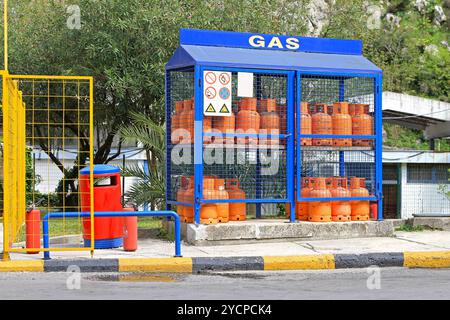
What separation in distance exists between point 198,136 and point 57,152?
49.2 feet

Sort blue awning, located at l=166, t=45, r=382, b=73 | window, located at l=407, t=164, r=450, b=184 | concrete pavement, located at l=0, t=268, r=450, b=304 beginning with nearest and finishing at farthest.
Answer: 1. concrete pavement, located at l=0, t=268, r=450, b=304
2. blue awning, located at l=166, t=45, r=382, b=73
3. window, located at l=407, t=164, r=450, b=184

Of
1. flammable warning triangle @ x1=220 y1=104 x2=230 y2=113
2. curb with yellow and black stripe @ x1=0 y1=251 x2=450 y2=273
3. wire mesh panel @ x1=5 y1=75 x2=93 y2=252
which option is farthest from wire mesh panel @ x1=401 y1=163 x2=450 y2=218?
curb with yellow and black stripe @ x1=0 y1=251 x2=450 y2=273

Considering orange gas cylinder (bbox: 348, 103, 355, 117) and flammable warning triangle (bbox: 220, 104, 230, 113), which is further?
orange gas cylinder (bbox: 348, 103, 355, 117)

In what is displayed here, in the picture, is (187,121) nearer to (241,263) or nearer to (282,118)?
(282,118)

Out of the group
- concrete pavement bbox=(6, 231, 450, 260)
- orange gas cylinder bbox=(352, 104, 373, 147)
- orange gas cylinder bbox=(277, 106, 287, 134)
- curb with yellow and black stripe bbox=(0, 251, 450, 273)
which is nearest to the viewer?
curb with yellow and black stripe bbox=(0, 251, 450, 273)

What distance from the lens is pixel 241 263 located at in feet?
36.3

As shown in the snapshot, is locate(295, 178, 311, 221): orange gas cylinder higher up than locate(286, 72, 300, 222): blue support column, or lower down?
lower down

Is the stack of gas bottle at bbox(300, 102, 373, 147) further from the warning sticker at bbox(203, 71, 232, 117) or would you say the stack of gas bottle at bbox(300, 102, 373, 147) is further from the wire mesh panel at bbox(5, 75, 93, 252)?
the wire mesh panel at bbox(5, 75, 93, 252)

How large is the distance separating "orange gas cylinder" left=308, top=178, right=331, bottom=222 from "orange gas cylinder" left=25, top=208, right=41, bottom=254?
4.34 meters

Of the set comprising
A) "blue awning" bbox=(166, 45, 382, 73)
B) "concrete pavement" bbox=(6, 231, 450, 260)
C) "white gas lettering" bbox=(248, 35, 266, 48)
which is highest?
"white gas lettering" bbox=(248, 35, 266, 48)

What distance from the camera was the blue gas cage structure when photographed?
42.7 ft

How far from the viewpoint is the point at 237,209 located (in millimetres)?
13492

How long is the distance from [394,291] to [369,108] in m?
5.70

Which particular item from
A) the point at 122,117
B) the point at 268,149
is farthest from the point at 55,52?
the point at 268,149
